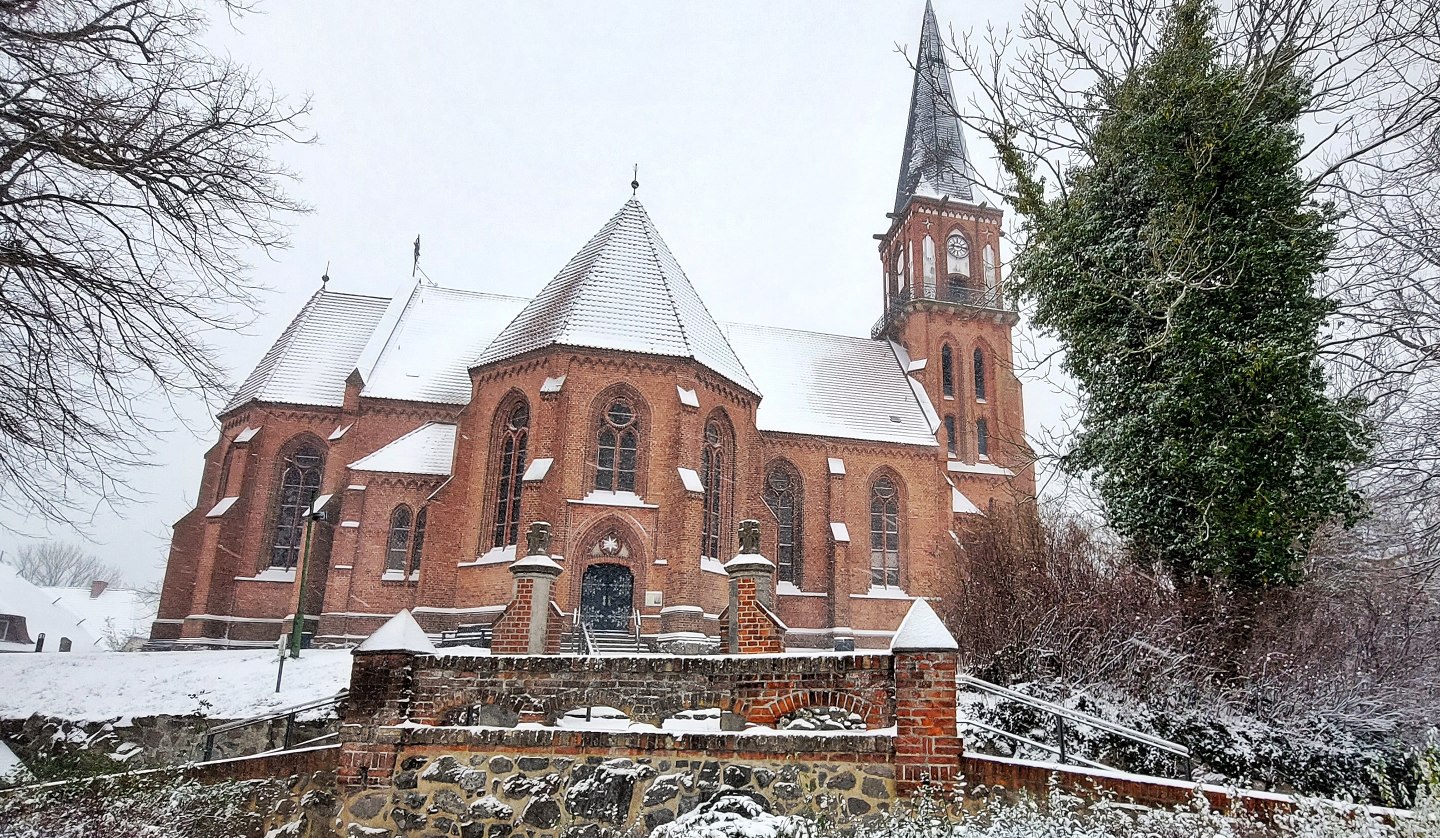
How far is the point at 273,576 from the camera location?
25625mm

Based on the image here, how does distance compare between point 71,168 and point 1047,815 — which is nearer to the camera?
point 1047,815

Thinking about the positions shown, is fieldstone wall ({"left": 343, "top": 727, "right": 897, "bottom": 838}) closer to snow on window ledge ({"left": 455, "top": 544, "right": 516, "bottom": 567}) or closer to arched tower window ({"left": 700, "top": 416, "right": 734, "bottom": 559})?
snow on window ledge ({"left": 455, "top": 544, "right": 516, "bottom": 567})

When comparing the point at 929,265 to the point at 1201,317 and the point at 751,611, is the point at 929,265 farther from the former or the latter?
the point at 751,611

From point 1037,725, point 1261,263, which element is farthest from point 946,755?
point 1261,263

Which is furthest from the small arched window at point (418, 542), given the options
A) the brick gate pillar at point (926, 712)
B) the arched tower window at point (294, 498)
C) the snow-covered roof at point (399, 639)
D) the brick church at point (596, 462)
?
the brick gate pillar at point (926, 712)

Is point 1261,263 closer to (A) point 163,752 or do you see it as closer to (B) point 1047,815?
(B) point 1047,815

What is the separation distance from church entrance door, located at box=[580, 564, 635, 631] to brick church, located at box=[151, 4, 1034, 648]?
0.17 ft

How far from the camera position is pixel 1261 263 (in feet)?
39.9

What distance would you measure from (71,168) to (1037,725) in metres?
11.7

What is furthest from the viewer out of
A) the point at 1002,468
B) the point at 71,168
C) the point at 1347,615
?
the point at 1002,468

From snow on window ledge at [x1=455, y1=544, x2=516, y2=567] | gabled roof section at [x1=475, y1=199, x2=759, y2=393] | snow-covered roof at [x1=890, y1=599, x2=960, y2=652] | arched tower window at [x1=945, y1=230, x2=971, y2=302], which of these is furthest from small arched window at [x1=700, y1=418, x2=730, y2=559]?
snow-covered roof at [x1=890, y1=599, x2=960, y2=652]

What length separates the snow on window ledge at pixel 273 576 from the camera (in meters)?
25.4

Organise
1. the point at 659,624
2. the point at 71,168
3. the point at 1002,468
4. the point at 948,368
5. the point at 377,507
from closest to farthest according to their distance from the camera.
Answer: the point at 71,168
the point at 659,624
the point at 377,507
the point at 1002,468
the point at 948,368

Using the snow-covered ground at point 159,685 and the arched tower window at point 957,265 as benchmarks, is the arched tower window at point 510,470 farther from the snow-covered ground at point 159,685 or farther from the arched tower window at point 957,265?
the arched tower window at point 957,265
